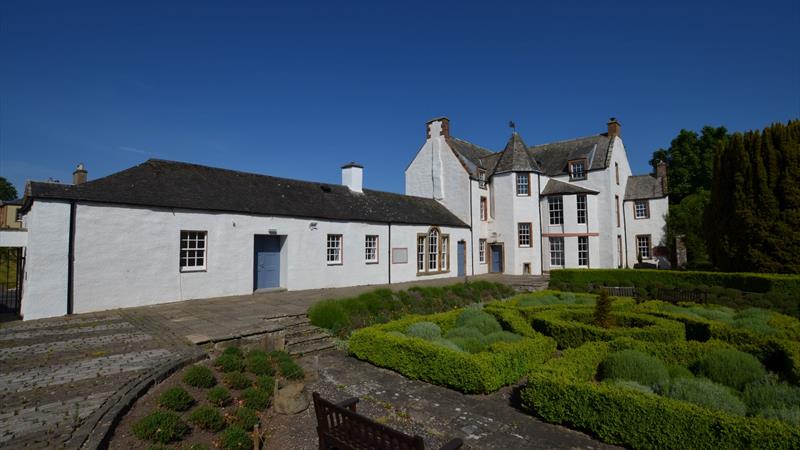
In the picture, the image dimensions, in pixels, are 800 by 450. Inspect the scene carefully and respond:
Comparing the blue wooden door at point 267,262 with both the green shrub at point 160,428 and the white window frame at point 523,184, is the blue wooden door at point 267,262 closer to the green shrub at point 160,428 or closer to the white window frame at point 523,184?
the green shrub at point 160,428

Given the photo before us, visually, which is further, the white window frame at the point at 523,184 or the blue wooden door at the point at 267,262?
the white window frame at the point at 523,184

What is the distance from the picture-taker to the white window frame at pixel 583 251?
27.3 metres

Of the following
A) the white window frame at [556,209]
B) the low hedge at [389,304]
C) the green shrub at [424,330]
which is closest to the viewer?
the green shrub at [424,330]

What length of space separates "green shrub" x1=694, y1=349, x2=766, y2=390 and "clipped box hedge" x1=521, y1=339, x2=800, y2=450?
99.4 inches

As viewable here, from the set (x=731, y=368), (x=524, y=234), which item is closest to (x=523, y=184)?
(x=524, y=234)

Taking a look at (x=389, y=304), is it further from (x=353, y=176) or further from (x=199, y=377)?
(x=353, y=176)

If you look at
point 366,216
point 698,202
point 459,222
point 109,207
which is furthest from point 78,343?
point 698,202

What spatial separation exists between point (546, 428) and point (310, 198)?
1647 cm

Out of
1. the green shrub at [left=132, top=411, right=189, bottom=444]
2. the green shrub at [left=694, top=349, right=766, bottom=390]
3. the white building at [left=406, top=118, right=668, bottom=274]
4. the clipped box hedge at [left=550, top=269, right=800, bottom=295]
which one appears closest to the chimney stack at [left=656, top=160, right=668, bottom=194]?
the white building at [left=406, top=118, right=668, bottom=274]

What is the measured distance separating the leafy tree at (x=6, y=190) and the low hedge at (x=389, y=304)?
288 feet

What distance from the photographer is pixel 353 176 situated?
23.7m

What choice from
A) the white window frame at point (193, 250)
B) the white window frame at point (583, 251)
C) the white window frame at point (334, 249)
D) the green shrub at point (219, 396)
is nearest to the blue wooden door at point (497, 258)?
the white window frame at point (583, 251)

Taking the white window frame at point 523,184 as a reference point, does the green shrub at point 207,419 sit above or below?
below

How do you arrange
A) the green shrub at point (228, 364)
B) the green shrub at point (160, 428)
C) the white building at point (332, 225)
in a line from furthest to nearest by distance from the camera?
the white building at point (332, 225), the green shrub at point (228, 364), the green shrub at point (160, 428)
